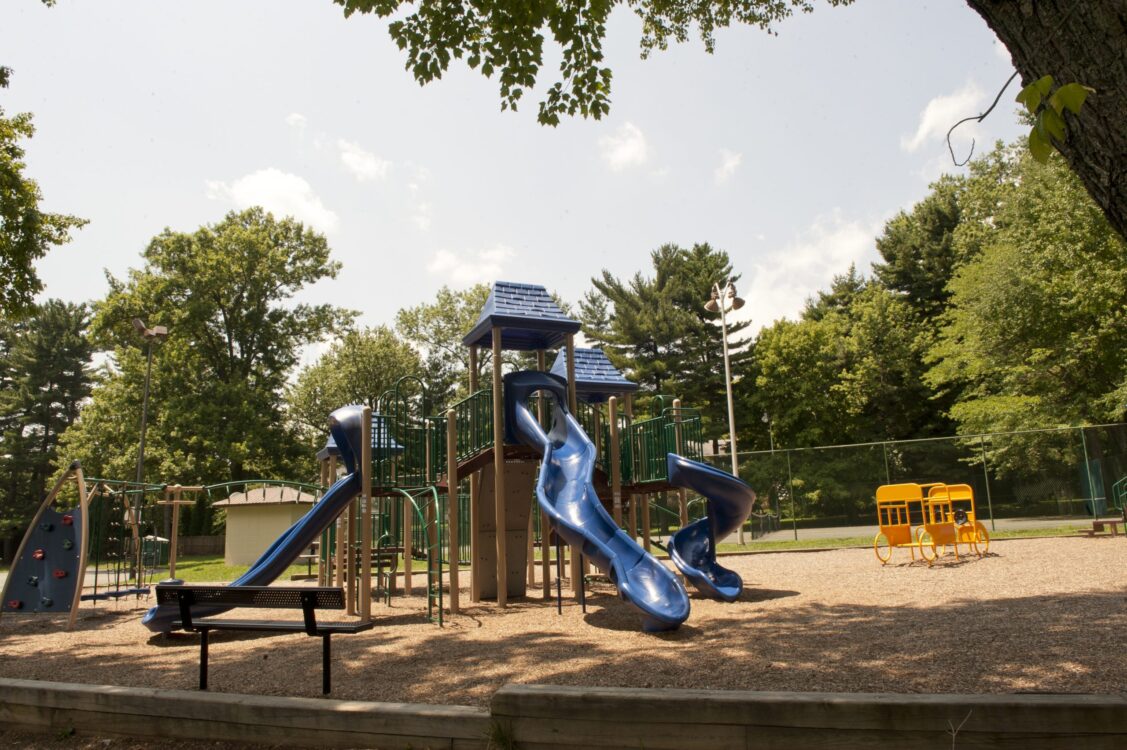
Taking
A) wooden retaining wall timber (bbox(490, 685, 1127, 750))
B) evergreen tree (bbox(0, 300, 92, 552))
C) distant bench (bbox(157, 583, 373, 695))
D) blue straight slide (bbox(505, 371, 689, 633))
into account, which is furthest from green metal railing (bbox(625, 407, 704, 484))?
evergreen tree (bbox(0, 300, 92, 552))

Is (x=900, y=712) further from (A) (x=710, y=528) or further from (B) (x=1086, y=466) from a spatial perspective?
(B) (x=1086, y=466)

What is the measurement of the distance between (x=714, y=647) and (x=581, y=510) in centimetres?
295

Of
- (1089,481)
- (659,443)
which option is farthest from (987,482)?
(659,443)

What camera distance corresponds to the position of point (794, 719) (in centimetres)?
364

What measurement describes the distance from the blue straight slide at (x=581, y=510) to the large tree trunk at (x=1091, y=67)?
20.1ft

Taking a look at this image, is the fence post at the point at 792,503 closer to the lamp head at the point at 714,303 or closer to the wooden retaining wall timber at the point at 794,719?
the lamp head at the point at 714,303

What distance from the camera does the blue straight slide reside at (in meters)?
8.36

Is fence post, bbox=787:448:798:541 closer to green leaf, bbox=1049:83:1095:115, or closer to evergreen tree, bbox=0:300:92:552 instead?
green leaf, bbox=1049:83:1095:115

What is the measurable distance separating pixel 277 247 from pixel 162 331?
13832 mm

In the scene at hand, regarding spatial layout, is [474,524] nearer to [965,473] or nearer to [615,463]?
[615,463]

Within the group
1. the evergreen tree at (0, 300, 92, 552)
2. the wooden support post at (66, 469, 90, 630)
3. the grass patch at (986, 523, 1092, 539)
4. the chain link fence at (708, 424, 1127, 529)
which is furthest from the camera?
the evergreen tree at (0, 300, 92, 552)

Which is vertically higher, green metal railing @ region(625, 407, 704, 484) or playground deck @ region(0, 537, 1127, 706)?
green metal railing @ region(625, 407, 704, 484)

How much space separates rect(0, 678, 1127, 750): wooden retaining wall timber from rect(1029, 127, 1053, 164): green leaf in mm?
2599

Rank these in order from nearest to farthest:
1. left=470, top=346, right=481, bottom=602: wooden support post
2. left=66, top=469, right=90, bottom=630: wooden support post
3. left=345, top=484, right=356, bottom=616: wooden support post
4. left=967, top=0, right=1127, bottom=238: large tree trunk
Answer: left=967, top=0, right=1127, bottom=238: large tree trunk < left=345, top=484, right=356, bottom=616: wooden support post < left=66, top=469, right=90, bottom=630: wooden support post < left=470, top=346, right=481, bottom=602: wooden support post
